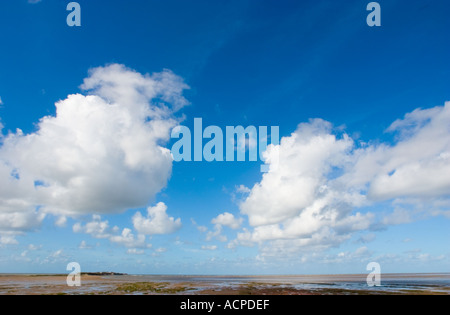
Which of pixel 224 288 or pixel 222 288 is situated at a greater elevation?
pixel 224 288

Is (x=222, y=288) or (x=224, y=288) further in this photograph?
(x=222, y=288)
